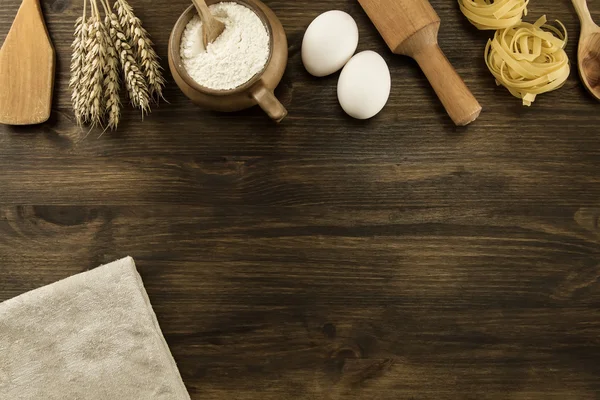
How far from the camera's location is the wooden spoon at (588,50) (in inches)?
32.5

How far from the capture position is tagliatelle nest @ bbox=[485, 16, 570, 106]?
2.57 ft

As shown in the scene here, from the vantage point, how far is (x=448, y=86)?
2.63 feet

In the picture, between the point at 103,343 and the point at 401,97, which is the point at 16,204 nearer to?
the point at 103,343

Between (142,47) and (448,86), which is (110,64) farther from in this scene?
(448,86)

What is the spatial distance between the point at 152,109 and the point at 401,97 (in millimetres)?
354

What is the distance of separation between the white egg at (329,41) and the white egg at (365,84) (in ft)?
0.06

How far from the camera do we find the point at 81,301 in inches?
31.4

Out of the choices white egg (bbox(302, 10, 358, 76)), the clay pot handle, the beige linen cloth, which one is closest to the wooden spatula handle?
white egg (bbox(302, 10, 358, 76))

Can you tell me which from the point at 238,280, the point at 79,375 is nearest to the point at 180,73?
the point at 238,280

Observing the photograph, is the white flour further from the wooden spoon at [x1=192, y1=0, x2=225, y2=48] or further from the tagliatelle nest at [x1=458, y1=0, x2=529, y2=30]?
the tagliatelle nest at [x1=458, y1=0, x2=529, y2=30]

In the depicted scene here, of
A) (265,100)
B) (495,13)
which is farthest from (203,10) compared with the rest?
(495,13)

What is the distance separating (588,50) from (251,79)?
0.49 metres

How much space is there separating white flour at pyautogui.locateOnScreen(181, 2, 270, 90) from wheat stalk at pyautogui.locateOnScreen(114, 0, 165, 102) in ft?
0.23

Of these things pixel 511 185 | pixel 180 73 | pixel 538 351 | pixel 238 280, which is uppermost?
pixel 180 73
